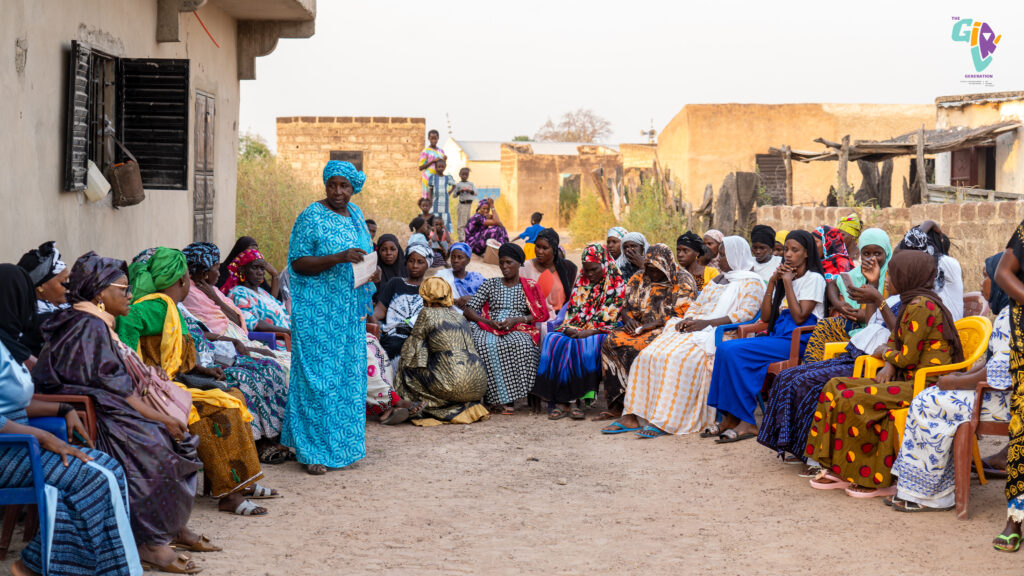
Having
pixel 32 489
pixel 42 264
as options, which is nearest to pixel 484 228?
pixel 42 264

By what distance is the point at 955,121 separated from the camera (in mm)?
20750

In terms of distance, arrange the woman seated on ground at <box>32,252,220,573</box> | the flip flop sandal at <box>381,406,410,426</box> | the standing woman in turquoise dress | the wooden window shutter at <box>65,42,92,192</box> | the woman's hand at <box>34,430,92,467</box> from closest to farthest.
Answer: the woman's hand at <box>34,430,92,467</box>, the woman seated on ground at <box>32,252,220,573</box>, the standing woman in turquoise dress, the wooden window shutter at <box>65,42,92,192</box>, the flip flop sandal at <box>381,406,410,426</box>

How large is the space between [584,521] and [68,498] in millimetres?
2608

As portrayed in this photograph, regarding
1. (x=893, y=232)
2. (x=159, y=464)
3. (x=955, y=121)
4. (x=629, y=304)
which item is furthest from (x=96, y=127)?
(x=955, y=121)

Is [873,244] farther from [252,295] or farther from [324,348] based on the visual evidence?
[252,295]

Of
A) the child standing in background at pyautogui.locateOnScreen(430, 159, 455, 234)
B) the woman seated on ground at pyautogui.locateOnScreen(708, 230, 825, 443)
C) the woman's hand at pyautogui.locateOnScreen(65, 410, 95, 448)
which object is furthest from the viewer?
the child standing in background at pyautogui.locateOnScreen(430, 159, 455, 234)

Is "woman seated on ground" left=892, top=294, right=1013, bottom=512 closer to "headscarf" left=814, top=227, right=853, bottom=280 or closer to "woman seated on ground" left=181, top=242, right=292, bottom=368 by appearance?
"headscarf" left=814, top=227, right=853, bottom=280

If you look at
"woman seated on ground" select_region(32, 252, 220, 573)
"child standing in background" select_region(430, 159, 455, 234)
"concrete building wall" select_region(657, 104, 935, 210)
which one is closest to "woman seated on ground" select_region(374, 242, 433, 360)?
"woman seated on ground" select_region(32, 252, 220, 573)

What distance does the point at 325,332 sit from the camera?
6098 millimetres

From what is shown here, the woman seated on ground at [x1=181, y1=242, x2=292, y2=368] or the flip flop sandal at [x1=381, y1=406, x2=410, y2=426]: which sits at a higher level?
the woman seated on ground at [x1=181, y1=242, x2=292, y2=368]

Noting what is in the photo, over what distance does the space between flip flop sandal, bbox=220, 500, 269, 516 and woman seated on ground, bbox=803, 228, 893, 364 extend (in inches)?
143

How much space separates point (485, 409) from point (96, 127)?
12.2 ft

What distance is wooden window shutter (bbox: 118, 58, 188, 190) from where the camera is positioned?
24.6 ft

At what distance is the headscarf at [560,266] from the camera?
8.97 metres
